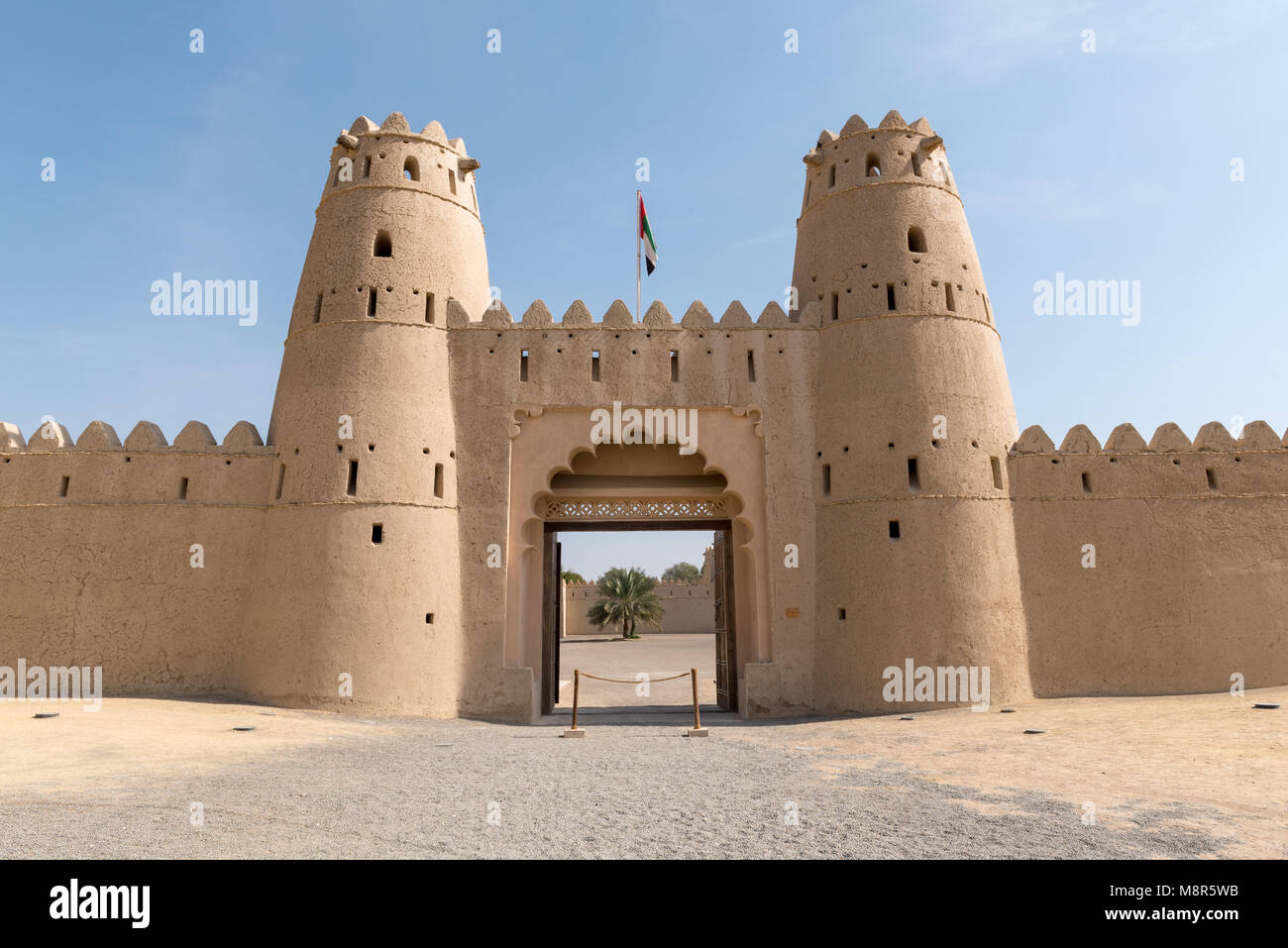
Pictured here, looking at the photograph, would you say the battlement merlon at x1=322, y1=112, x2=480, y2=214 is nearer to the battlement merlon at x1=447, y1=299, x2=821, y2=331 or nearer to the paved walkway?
the battlement merlon at x1=447, y1=299, x2=821, y2=331

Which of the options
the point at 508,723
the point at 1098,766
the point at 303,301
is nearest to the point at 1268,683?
the point at 1098,766

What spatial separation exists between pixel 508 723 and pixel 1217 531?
15.8 meters

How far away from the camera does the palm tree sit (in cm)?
4584

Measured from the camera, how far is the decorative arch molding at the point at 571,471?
17.1 metres

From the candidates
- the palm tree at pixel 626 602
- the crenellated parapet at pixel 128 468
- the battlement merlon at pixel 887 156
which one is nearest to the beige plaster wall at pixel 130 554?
the crenellated parapet at pixel 128 468

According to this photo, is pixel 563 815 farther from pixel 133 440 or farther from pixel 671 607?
pixel 671 607

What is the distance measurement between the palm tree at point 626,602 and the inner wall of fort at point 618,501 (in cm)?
2794

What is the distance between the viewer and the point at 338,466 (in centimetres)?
1628

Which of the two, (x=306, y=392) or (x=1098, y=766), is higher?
(x=306, y=392)

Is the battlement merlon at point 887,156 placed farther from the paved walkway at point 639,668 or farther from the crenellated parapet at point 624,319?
the paved walkway at point 639,668

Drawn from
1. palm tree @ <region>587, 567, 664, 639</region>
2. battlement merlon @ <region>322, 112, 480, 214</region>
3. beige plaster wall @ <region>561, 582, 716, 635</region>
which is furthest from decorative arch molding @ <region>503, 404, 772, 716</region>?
beige plaster wall @ <region>561, 582, 716, 635</region>
